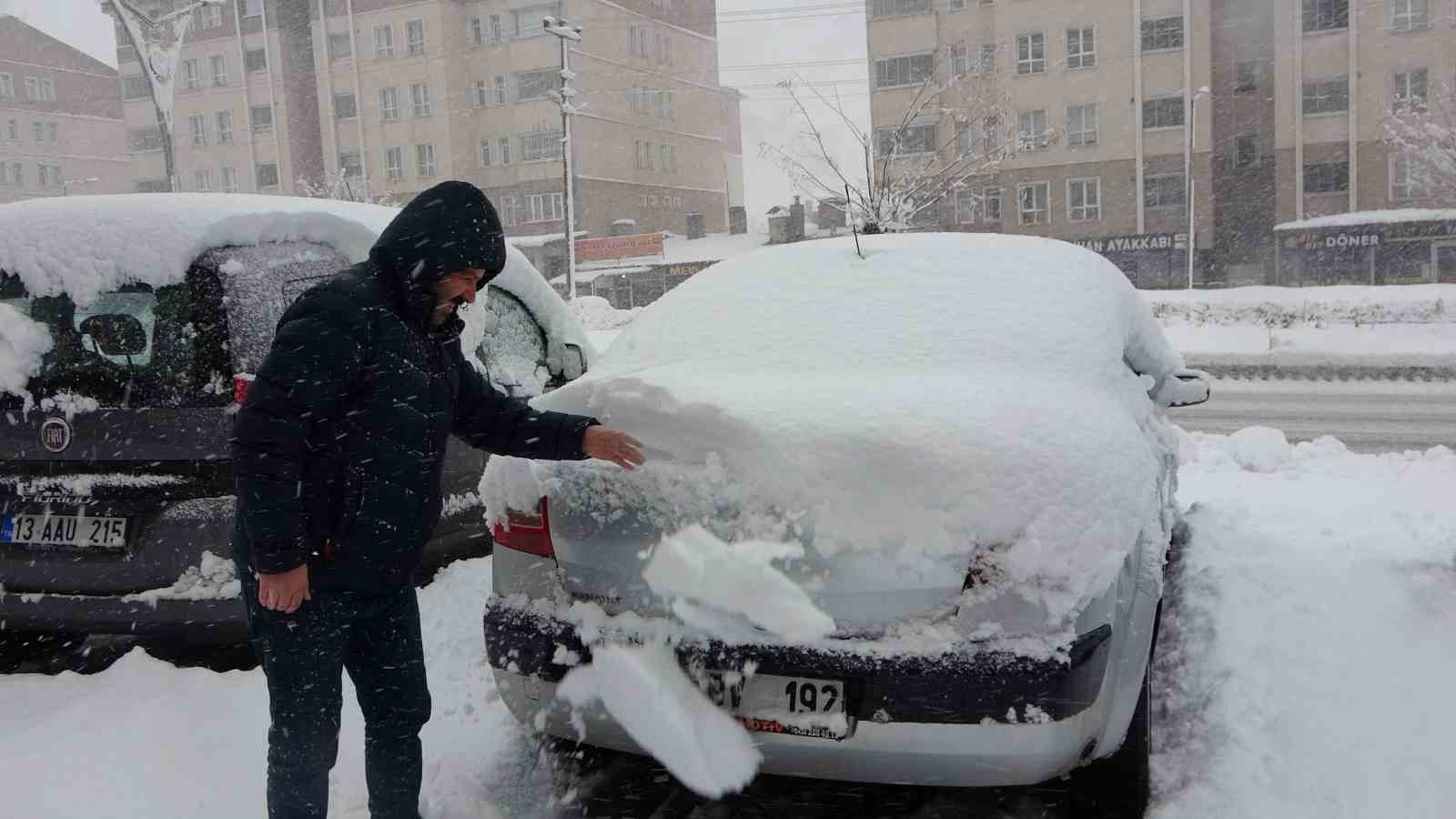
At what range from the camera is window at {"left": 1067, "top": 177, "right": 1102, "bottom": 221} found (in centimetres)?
4159

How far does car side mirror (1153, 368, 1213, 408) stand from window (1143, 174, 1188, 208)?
40.1 m

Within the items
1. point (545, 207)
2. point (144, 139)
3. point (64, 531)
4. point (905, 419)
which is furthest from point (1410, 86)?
point (144, 139)

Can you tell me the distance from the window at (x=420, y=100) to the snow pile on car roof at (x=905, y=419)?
5556 centimetres

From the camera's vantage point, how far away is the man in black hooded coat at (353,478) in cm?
230

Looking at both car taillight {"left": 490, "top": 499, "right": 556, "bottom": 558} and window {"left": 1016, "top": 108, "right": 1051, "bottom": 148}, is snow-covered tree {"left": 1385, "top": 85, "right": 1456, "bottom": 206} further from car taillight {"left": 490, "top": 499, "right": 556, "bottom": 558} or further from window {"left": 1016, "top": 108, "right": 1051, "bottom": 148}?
car taillight {"left": 490, "top": 499, "right": 556, "bottom": 558}

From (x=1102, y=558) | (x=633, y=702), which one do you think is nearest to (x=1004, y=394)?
(x=1102, y=558)

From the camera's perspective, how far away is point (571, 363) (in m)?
5.54

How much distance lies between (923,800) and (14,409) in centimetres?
324

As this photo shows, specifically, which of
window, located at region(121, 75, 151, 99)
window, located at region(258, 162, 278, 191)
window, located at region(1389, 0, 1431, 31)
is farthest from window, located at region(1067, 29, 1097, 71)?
window, located at region(121, 75, 151, 99)

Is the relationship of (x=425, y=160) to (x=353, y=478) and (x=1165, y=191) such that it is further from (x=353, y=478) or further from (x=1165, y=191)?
(x=353, y=478)

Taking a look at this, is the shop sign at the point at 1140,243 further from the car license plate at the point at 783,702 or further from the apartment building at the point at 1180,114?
the car license plate at the point at 783,702

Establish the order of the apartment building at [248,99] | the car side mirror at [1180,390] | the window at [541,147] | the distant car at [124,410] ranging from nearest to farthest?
the distant car at [124,410], the car side mirror at [1180,390], the window at [541,147], the apartment building at [248,99]

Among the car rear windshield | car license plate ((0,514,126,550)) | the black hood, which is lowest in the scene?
car license plate ((0,514,126,550))

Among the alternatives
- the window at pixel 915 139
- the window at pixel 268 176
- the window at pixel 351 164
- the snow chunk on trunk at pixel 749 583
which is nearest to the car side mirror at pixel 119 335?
the snow chunk on trunk at pixel 749 583
